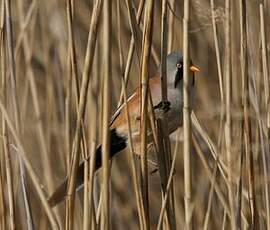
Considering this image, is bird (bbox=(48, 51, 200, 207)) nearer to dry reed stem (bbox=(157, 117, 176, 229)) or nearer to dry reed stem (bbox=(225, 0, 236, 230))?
dry reed stem (bbox=(225, 0, 236, 230))

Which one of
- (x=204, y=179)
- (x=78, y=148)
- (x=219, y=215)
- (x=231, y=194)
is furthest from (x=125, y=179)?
(x=78, y=148)

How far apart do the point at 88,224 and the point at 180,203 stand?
1.12m

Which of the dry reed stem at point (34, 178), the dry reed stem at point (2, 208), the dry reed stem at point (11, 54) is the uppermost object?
the dry reed stem at point (11, 54)

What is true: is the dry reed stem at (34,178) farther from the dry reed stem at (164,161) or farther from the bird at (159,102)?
the bird at (159,102)

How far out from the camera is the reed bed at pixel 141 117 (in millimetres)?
1182

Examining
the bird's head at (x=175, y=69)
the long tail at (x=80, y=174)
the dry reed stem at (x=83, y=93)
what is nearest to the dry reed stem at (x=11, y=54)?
the dry reed stem at (x=83, y=93)

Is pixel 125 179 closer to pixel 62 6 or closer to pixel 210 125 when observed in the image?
pixel 210 125

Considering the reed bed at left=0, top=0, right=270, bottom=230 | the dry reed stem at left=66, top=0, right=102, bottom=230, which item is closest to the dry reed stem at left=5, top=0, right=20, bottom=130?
the reed bed at left=0, top=0, right=270, bottom=230

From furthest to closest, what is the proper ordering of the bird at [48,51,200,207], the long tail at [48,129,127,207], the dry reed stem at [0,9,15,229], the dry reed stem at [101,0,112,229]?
1. the bird at [48,51,200,207]
2. the long tail at [48,129,127,207]
3. the dry reed stem at [0,9,15,229]
4. the dry reed stem at [101,0,112,229]

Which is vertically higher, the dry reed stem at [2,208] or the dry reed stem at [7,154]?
the dry reed stem at [7,154]

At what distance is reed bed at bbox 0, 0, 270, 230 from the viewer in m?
1.18

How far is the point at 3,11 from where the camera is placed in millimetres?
1313

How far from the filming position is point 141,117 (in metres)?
1.17

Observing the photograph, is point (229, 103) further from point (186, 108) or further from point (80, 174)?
point (80, 174)
